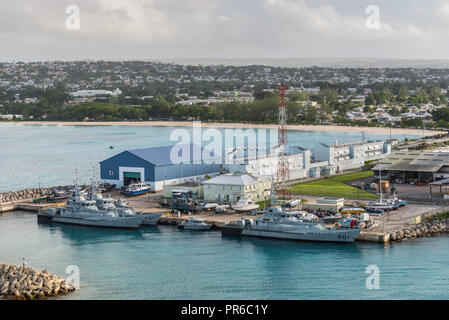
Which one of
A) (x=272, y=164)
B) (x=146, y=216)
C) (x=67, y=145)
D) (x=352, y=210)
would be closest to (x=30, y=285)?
(x=146, y=216)

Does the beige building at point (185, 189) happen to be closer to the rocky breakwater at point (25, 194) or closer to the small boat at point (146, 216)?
the small boat at point (146, 216)

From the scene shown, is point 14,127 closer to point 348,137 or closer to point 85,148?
point 85,148

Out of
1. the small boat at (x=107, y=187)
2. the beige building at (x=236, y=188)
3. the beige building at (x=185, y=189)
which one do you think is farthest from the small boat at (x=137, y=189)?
the beige building at (x=236, y=188)

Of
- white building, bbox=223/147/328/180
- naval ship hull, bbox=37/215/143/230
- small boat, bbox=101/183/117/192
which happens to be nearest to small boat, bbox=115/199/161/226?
naval ship hull, bbox=37/215/143/230

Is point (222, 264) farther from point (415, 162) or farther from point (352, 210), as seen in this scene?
point (415, 162)
